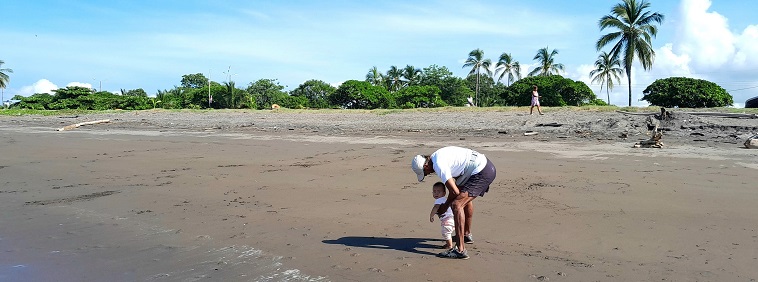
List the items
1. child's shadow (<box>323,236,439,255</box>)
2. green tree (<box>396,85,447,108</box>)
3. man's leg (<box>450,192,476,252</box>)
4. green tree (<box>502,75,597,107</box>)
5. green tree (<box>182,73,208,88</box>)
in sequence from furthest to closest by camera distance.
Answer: green tree (<box>182,73,208,88</box>), green tree (<box>396,85,447,108</box>), green tree (<box>502,75,597,107</box>), child's shadow (<box>323,236,439,255</box>), man's leg (<box>450,192,476,252</box>)

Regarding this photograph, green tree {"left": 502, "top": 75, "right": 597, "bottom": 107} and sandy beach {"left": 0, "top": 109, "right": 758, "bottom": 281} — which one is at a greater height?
green tree {"left": 502, "top": 75, "right": 597, "bottom": 107}

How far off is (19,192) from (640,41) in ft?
129

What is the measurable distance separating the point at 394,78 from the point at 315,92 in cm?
1268

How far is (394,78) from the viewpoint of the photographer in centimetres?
6431

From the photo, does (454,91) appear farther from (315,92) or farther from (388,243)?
(388,243)

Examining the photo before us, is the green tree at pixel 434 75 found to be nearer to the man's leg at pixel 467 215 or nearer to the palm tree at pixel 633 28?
the palm tree at pixel 633 28

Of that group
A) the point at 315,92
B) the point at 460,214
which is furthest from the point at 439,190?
the point at 315,92

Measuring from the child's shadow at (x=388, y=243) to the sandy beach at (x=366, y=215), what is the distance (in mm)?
31

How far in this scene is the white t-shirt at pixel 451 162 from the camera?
15.9 ft

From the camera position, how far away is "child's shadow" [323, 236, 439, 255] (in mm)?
5457

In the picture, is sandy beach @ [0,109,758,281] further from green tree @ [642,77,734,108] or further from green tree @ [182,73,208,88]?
green tree @ [182,73,208,88]

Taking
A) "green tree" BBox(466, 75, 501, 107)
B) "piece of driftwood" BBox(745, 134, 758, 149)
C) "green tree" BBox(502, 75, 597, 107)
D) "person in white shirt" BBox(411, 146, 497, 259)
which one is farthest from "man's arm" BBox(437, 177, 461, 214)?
"green tree" BBox(466, 75, 501, 107)

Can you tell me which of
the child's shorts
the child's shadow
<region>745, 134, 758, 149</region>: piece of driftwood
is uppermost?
<region>745, 134, 758, 149</region>: piece of driftwood

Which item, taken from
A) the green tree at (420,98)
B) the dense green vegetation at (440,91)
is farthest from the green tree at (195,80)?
the green tree at (420,98)
